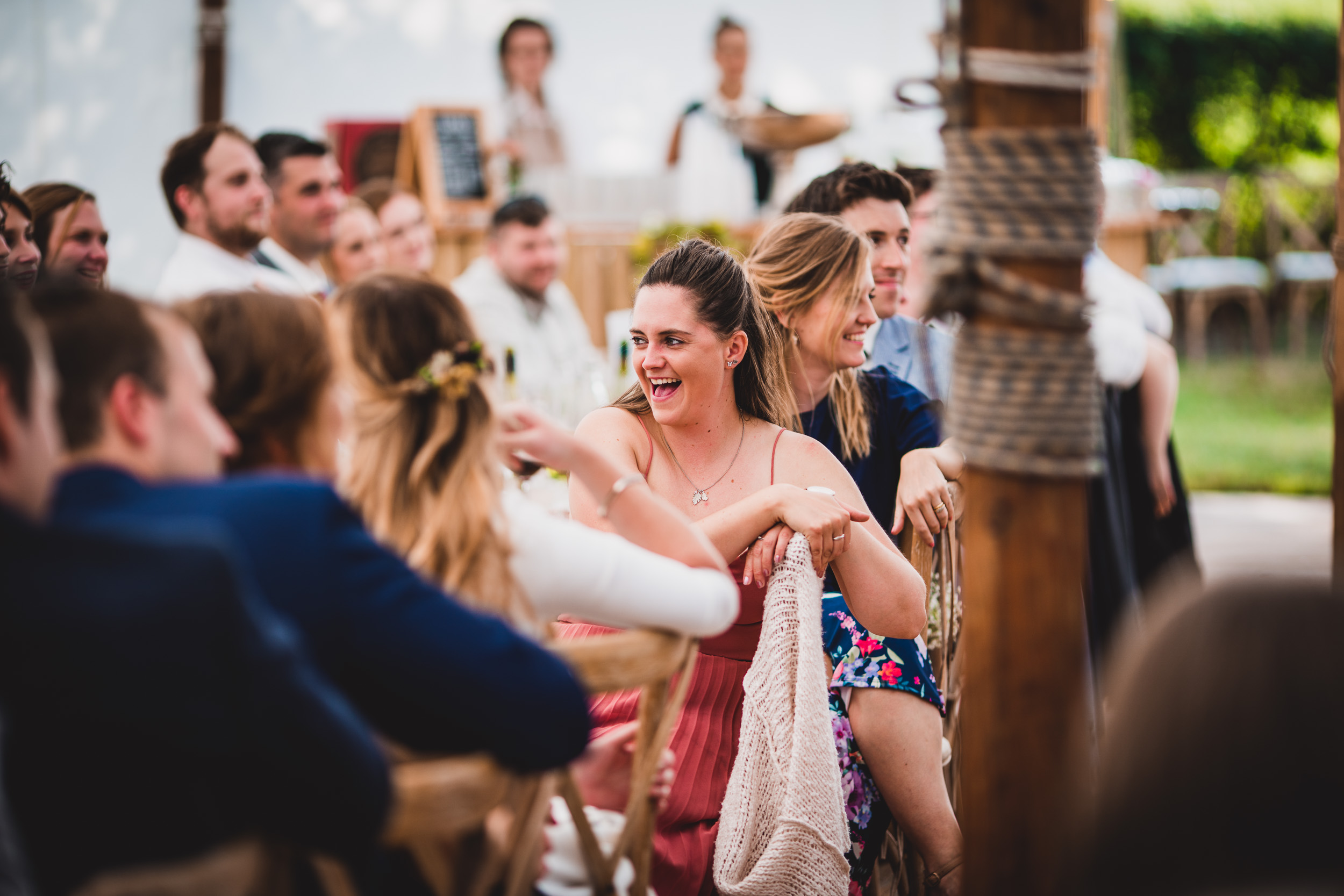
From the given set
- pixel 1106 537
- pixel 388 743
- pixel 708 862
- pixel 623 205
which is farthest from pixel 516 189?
pixel 388 743

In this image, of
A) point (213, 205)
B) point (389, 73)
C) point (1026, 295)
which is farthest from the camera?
point (389, 73)

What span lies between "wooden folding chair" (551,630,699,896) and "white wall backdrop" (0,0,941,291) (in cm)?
578

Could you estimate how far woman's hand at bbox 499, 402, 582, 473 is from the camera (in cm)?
153

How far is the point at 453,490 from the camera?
1.38 meters

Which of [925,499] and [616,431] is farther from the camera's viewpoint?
[616,431]

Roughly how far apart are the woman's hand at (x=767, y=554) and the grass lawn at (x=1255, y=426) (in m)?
5.58

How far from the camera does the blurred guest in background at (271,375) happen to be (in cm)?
131

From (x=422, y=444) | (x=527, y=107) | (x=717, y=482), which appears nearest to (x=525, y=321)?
(x=527, y=107)

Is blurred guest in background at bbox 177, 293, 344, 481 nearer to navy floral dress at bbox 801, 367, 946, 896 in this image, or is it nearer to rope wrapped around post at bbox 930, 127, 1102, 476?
rope wrapped around post at bbox 930, 127, 1102, 476

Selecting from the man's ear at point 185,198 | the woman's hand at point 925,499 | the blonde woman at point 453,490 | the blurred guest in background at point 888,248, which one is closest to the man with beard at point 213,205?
the man's ear at point 185,198

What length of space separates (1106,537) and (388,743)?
272cm

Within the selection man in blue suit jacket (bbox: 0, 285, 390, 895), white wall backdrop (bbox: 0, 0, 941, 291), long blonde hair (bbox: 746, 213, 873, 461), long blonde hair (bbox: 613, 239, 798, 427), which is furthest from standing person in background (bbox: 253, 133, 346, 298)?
man in blue suit jacket (bbox: 0, 285, 390, 895)

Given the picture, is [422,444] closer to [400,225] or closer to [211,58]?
[400,225]

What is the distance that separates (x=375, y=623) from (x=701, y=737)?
1.08 m
